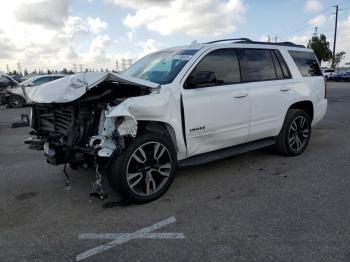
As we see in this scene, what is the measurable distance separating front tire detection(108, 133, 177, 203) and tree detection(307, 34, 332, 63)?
59.5m

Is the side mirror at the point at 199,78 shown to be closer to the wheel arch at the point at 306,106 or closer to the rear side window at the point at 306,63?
the wheel arch at the point at 306,106

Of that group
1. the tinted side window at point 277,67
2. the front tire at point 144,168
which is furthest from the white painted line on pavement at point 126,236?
the tinted side window at point 277,67

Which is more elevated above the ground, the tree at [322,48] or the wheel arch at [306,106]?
the tree at [322,48]

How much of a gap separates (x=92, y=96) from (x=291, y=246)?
8.41 feet

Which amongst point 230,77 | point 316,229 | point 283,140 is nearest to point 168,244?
point 316,229

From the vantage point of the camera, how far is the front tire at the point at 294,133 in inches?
233

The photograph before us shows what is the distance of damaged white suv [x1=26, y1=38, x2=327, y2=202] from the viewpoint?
3.91m

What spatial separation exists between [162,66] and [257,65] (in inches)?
62.1

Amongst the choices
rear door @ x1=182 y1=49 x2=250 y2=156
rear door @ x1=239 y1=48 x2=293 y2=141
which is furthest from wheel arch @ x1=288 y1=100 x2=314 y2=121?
rear door @ x1=182 y1=49 x2=250 y2=156

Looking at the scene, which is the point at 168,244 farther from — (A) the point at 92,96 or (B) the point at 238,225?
(A) the point at 92,96

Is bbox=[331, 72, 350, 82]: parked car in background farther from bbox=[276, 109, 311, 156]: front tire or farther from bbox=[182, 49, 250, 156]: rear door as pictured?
bbox=[182, 49, 250, 156]: rear door

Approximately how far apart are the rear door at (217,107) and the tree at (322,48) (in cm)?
5815

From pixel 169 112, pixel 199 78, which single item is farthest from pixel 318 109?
pixel 169 112

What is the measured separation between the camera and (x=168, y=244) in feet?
10.7
